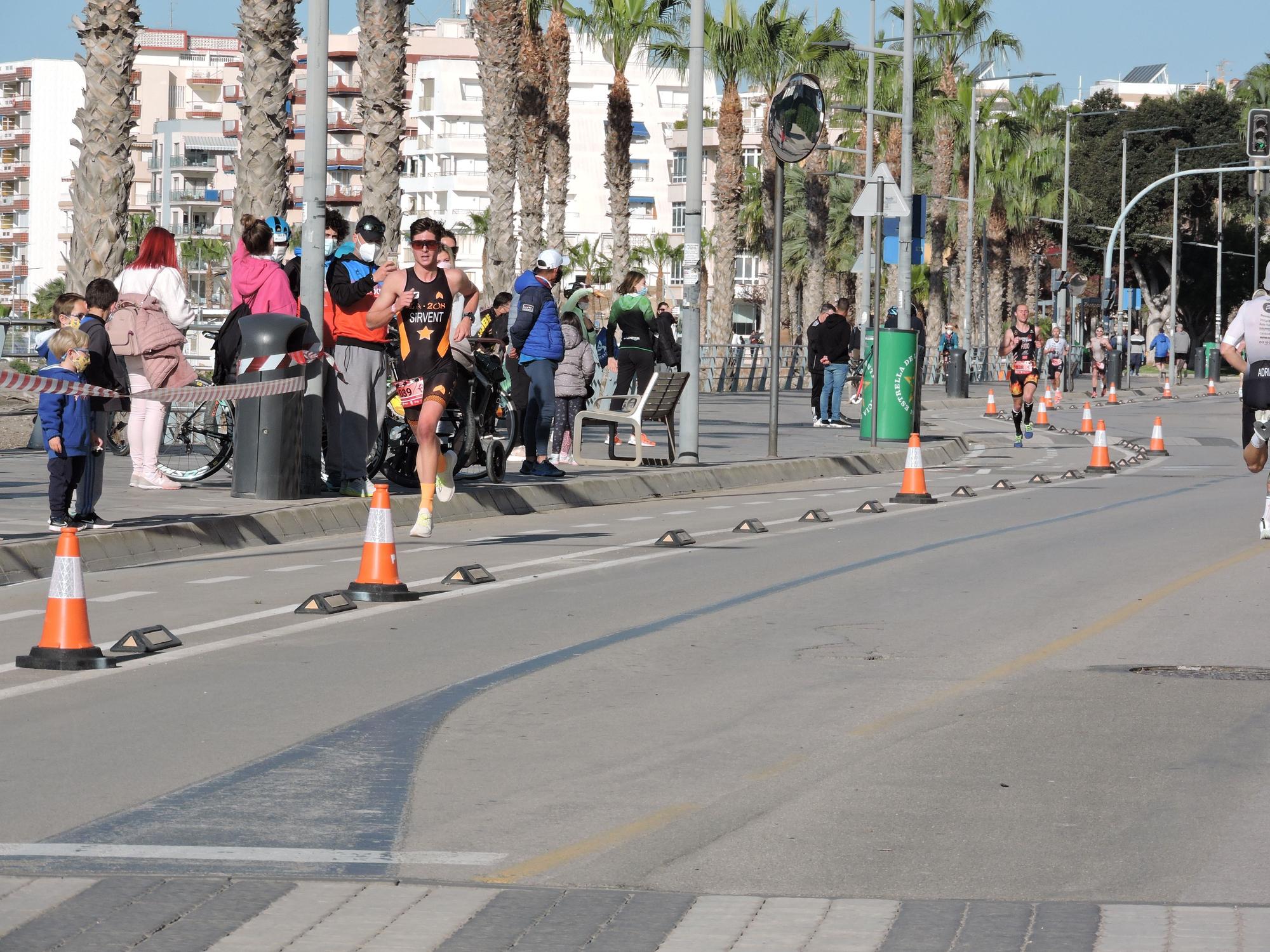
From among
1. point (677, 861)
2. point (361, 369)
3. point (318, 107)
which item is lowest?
point (677, 861)

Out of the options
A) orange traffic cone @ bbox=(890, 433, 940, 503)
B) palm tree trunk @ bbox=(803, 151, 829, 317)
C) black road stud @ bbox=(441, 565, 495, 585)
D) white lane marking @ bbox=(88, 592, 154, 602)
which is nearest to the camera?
white lane marking @ bbox=(88, 592, 154, 602)

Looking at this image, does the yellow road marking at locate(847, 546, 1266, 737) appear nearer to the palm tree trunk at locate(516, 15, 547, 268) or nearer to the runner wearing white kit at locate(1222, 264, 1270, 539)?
the runner wearing white kit at locate(1222, 264, 1270, 539)

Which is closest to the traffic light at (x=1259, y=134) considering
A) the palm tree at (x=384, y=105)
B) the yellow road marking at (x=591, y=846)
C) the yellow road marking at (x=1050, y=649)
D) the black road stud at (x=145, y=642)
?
the palm tree at (x=384, y=105)

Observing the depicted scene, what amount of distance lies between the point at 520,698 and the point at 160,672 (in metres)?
1.64

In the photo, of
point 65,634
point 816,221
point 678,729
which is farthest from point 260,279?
point 816,221

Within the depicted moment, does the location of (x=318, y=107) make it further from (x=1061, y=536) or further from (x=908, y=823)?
(x=908, y=823)

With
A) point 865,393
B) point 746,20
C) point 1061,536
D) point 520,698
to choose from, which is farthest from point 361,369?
point 746,20

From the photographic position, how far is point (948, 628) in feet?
35.2

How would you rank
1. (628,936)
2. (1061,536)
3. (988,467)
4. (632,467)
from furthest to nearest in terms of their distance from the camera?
1. (988,467)
2. (632,467)
3. (1061,536)
4. (628,936)

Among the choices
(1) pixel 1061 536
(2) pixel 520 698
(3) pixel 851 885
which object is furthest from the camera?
(1) pixel 1061 536

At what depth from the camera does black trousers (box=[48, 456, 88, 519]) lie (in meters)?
13.6

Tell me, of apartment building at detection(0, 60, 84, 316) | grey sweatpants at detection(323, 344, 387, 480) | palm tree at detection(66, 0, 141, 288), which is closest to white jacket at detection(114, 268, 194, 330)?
grey sweatpants at detection(323, 344, 387, 480)

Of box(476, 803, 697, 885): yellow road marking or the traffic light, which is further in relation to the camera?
the traffic light

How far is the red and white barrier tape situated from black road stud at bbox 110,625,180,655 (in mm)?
2965
